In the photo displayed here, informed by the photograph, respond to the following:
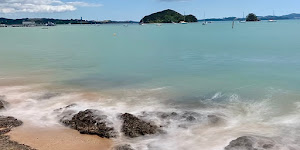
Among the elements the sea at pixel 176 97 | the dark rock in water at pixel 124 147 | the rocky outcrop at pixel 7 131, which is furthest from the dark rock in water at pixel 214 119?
the rocky outcrop at pixel 7 131

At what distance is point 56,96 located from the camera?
90.1 feet

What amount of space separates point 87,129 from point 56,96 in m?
10.0

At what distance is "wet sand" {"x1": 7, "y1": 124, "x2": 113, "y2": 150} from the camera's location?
55.2 feet

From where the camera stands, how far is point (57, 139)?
17750 millimetres

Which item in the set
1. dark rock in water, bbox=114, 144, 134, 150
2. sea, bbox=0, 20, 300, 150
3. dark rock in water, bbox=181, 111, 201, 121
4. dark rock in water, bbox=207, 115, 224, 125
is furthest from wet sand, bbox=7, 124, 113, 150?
dark rock in water, bbox=207, 115, 224, 125

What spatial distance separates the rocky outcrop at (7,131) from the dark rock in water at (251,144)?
10.5 m

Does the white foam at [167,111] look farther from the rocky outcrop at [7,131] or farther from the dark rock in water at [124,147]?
the rocky outcrop at [7,131]

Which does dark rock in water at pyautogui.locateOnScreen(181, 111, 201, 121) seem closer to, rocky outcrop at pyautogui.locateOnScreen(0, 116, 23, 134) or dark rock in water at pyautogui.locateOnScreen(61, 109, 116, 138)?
dark rock in water at pyautogui.locateOnScreen(61, 109, 116, 138)

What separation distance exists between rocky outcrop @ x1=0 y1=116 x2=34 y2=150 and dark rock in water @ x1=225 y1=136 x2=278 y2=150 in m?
10.5

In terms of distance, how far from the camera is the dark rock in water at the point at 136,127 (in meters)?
18.0

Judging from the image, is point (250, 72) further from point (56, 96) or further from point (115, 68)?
point (56, 96)

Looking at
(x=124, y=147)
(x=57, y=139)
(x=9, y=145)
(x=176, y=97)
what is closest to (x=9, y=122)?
(x=57, y=139)

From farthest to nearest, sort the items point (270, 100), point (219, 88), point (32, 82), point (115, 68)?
point (115, 68) < point (32, 82) < point (219, 88) < point (270, 100)

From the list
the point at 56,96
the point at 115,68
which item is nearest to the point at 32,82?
the point at 56,96
